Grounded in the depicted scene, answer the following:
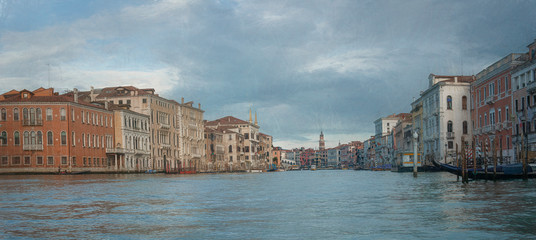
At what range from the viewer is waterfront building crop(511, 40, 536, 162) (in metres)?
35.2

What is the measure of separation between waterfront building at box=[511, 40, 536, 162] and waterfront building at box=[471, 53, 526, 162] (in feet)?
2.18

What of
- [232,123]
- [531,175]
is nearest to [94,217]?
[531,175]

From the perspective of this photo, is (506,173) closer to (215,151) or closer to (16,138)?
(16,138)

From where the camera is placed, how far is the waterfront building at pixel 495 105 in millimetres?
39688

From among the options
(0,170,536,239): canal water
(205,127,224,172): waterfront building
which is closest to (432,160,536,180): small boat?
(0,170,536,239): canal water

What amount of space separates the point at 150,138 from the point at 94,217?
55742 mm

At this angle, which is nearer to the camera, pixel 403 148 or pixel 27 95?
pixel 27 95

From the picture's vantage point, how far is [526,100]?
36.6 metres

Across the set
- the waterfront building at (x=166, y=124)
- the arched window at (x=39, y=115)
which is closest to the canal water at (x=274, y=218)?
the arched window at (x=39, y=115)

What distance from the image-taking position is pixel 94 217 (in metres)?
13.5

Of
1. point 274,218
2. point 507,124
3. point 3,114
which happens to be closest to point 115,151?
point 3,114

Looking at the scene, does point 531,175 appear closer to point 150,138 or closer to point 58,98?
point 58,98

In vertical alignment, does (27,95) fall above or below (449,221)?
above

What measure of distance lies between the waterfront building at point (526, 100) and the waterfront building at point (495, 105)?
664 millimetres
